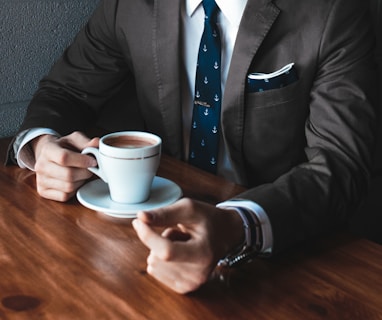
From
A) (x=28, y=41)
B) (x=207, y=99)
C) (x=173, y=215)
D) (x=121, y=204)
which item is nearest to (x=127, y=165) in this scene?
(x=121, y=204)

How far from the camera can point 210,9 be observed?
5.00 feet

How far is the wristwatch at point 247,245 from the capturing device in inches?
40.6

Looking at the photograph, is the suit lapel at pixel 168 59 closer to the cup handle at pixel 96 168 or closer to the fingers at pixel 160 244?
the cup handle at pixel 96 168

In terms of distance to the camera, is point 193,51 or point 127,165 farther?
point 193,51

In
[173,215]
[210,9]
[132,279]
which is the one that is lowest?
[132,279]

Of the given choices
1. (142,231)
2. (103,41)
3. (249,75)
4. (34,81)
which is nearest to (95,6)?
(103,41)

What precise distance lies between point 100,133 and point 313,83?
563mm

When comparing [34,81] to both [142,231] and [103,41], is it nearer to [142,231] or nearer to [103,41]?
[103,41]

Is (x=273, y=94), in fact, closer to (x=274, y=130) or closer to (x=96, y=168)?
(x=274, y=130)

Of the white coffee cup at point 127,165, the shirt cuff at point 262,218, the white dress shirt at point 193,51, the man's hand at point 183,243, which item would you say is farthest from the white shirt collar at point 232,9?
the man's hand at point 183,243

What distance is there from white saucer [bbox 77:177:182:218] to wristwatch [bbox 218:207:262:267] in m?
0.19

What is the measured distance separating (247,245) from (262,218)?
0.07 m

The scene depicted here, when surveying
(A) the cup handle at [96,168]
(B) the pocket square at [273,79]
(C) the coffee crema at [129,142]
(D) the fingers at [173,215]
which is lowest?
(A) the cup handle at [96,168]

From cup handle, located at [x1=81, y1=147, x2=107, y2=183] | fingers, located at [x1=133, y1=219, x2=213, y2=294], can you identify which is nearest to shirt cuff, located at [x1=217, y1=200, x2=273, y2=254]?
fingers, located at [x1=133, y1=219, x2=213, y2=294]
